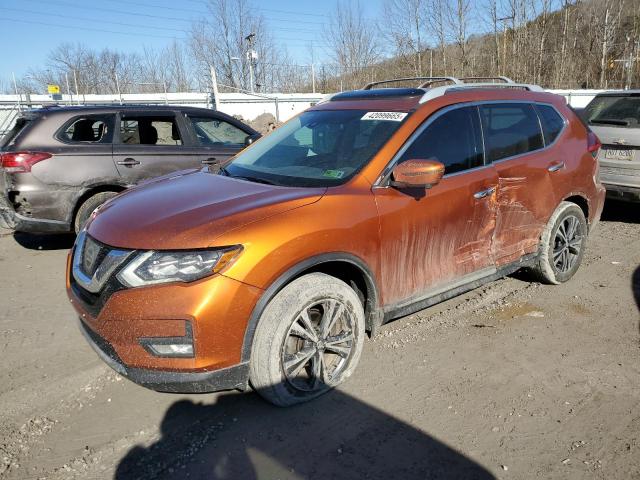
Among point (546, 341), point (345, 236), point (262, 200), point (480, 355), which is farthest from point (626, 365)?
point (262, 200)

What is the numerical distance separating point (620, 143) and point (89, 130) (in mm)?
6737

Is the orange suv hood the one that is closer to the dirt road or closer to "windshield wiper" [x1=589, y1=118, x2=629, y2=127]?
the dirt road

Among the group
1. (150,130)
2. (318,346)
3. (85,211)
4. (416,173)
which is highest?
(150,130)

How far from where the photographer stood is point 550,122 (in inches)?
169

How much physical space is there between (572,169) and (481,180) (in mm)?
1384

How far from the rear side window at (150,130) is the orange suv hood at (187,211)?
319 cm

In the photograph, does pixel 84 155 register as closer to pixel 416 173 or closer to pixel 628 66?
pixel 416 173

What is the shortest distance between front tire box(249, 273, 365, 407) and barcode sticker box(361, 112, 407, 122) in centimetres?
122

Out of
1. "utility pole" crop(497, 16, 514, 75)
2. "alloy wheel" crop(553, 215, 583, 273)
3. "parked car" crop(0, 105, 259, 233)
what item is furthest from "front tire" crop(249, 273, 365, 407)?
"utility pole" crop(497, 16, 514, 75)

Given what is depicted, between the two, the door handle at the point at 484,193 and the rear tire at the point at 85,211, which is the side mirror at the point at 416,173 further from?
the rear tire at the point at 85,211

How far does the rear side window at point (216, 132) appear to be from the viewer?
21.7ft

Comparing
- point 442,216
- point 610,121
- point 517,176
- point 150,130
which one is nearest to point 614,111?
point 610,121

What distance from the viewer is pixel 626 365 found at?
3254 millimetres

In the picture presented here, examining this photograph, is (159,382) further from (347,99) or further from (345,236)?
(347,99)
